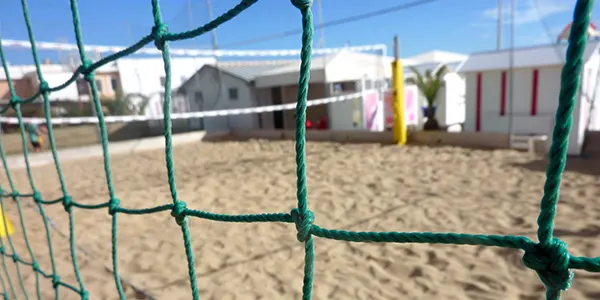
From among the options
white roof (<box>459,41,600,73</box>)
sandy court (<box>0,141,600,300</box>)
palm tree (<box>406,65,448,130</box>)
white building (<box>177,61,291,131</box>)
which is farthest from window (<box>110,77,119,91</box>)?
white roof (<box>459,41,600,73</box>)

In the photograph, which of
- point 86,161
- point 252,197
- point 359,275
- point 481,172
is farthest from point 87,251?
point 86,161

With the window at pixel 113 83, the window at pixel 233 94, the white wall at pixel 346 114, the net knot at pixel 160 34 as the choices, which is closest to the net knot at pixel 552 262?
the net knot at pixel 160 34

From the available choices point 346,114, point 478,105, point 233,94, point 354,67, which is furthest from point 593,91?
point 233,94

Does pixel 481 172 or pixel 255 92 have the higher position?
pixel 255 92

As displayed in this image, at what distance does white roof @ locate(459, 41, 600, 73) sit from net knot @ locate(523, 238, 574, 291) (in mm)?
5736

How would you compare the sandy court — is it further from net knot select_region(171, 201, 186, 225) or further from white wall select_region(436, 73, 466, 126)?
white wall select_region(436, 73, 466, 126)

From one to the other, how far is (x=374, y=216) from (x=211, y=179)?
228 centimetres

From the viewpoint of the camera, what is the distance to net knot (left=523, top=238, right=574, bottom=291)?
19.0 inches

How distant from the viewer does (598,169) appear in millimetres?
3436

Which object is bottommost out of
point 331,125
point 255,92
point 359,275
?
point 359,275

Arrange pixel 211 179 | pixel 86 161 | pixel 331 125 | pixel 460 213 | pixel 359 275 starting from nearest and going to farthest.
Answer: pixel 359 275, pixel 460 213, pixel 211 179, pixel 86 161, pixel 331 125

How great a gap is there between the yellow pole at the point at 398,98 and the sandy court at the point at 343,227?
1090 millimetres

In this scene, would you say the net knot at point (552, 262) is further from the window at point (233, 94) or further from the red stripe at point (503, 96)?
the window at point (233, 94)

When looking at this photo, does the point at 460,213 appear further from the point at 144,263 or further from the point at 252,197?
the point at 144,263
